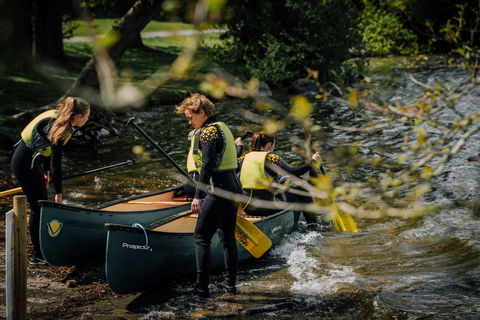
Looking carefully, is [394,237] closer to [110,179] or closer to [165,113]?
[110,179]

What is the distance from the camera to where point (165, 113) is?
619 inches

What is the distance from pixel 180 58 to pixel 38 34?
57.9 ft

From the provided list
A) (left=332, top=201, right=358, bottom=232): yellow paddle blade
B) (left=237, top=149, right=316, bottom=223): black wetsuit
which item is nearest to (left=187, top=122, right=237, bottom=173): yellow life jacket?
(left=237, top=149, right=316, bottom=223): black wetsuit

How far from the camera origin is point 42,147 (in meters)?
5.19

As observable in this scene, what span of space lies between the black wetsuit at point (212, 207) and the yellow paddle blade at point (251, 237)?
63 cm

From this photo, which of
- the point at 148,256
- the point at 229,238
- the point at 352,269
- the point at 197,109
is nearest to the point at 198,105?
the point at 197,109

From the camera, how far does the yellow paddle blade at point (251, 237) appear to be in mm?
5535

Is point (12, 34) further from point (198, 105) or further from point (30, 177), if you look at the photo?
point (30, 177)

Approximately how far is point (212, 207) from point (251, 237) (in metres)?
1.14

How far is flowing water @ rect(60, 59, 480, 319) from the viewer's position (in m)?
4.79

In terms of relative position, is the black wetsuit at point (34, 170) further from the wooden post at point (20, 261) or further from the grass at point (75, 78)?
the wooden post at point (20, 261)

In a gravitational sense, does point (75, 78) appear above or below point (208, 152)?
below

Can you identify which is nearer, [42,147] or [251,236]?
[42,147]

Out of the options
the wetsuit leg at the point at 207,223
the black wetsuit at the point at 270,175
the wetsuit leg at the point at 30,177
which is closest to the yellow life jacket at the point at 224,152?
the wetsuit leg at the point at 207,223
